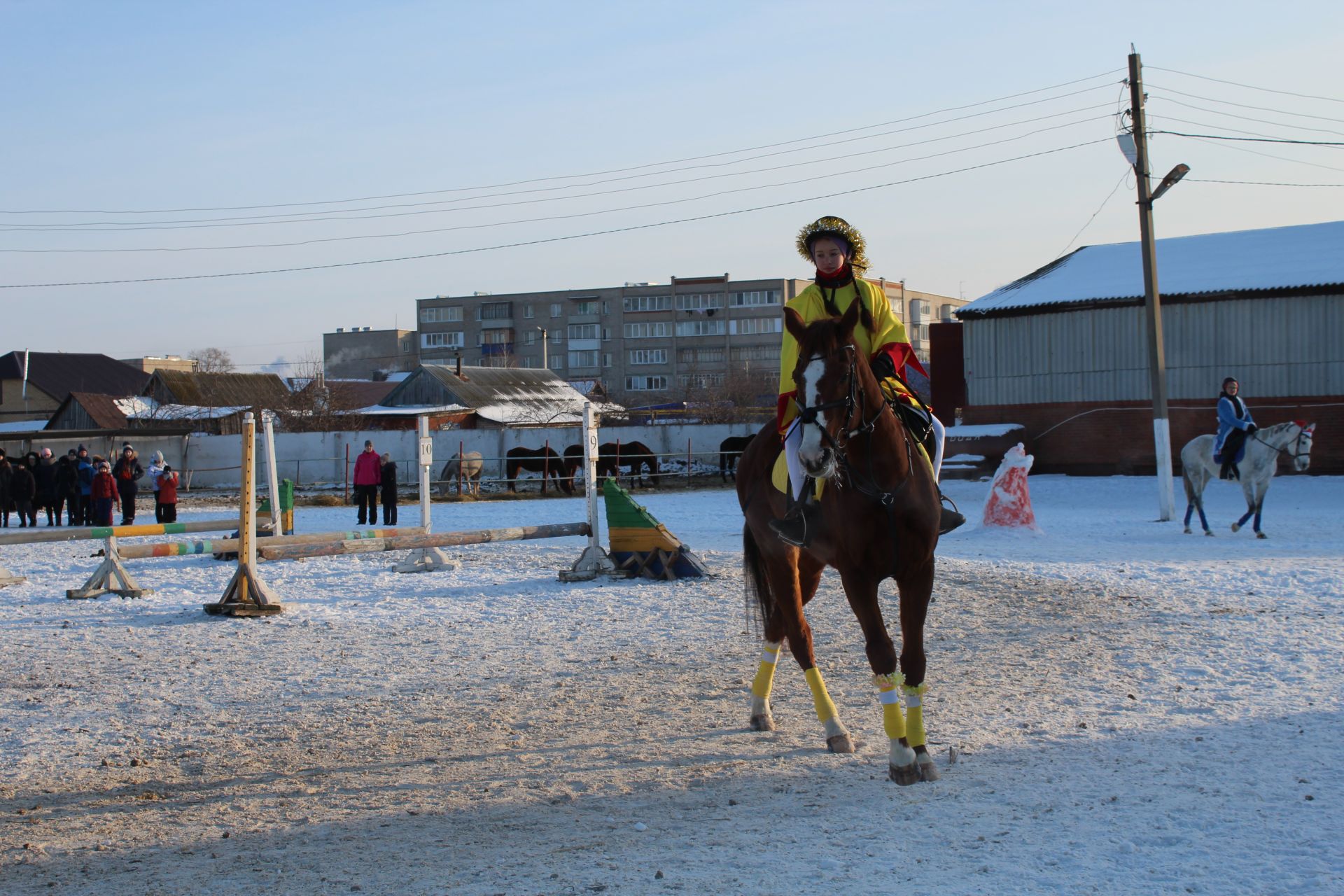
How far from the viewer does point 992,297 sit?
3234cm

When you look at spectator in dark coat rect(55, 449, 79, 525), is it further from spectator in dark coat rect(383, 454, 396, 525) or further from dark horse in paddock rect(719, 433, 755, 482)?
dark horse in paddock rect(719, 433, 755, 482)

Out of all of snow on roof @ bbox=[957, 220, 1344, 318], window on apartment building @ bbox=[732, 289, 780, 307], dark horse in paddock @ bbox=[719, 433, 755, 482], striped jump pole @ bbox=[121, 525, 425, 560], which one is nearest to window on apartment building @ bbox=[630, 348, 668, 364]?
window on apartment building @ bbox=[732, 289, 780, 307]

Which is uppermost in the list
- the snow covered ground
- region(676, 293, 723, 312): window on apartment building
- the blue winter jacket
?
region(676, 293, 723, 312): window on apartment building

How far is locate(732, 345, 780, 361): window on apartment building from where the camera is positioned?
10962 cm

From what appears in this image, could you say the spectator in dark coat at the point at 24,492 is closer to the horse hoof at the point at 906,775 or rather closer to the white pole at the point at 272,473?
the white pole at the point at 272,473

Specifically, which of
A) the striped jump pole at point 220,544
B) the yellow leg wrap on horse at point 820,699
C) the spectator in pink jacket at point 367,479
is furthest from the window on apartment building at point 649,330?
the yellow leg wrap on horse at point 820,699

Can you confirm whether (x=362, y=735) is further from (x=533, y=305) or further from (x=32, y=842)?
(x=533, y=305)

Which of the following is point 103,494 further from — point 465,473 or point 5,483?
point 465,473

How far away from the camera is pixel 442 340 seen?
12188 centimetres

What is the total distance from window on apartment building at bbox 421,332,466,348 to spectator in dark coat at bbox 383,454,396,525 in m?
99.4

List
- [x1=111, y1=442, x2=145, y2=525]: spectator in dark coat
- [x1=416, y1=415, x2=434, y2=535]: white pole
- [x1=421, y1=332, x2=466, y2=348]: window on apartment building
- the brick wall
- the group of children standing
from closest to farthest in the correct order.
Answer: [x1=416, y1=415, x2=434, y2=535]: white pole < the group of children standing < [x1=111, y1=442, x2=145, y2=525]: spectator in dark coat < the brick wall < [x1=421, y1=332, x2=466, y2=348]: window on apartment building

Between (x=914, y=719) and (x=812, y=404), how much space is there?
167 centimetres

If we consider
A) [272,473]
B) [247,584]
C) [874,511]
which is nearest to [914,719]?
[874,511]

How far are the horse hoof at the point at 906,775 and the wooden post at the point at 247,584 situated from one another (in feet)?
25.5
